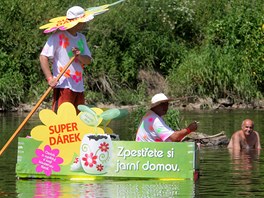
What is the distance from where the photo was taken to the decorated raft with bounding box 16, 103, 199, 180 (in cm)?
1449

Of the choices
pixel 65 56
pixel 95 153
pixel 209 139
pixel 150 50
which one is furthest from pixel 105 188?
pixel 150 50

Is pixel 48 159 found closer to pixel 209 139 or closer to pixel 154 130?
pixel 154 130

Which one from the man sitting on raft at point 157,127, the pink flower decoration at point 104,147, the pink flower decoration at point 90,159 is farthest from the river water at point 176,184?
the man sitting on raft at point 157,127

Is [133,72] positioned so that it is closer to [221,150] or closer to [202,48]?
[202,48]

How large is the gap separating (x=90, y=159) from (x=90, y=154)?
0.23 ft

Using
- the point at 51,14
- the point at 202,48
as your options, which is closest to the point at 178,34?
the point at 202,48

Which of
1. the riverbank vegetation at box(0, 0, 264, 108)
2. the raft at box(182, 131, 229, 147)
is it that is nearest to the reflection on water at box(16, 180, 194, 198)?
the raft at box(182, 131, 229, 147)

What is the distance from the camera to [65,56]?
15070mm

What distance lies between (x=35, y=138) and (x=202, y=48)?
25733mm

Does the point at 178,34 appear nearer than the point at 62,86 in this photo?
No

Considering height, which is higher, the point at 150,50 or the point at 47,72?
the point at 150,50

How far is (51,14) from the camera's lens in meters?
38.9

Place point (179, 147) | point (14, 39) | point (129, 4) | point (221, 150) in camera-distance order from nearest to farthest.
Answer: point (179, 147)
point (221, 150)
point (14, 39)
point (129, 4)

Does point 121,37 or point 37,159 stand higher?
point 121,37
